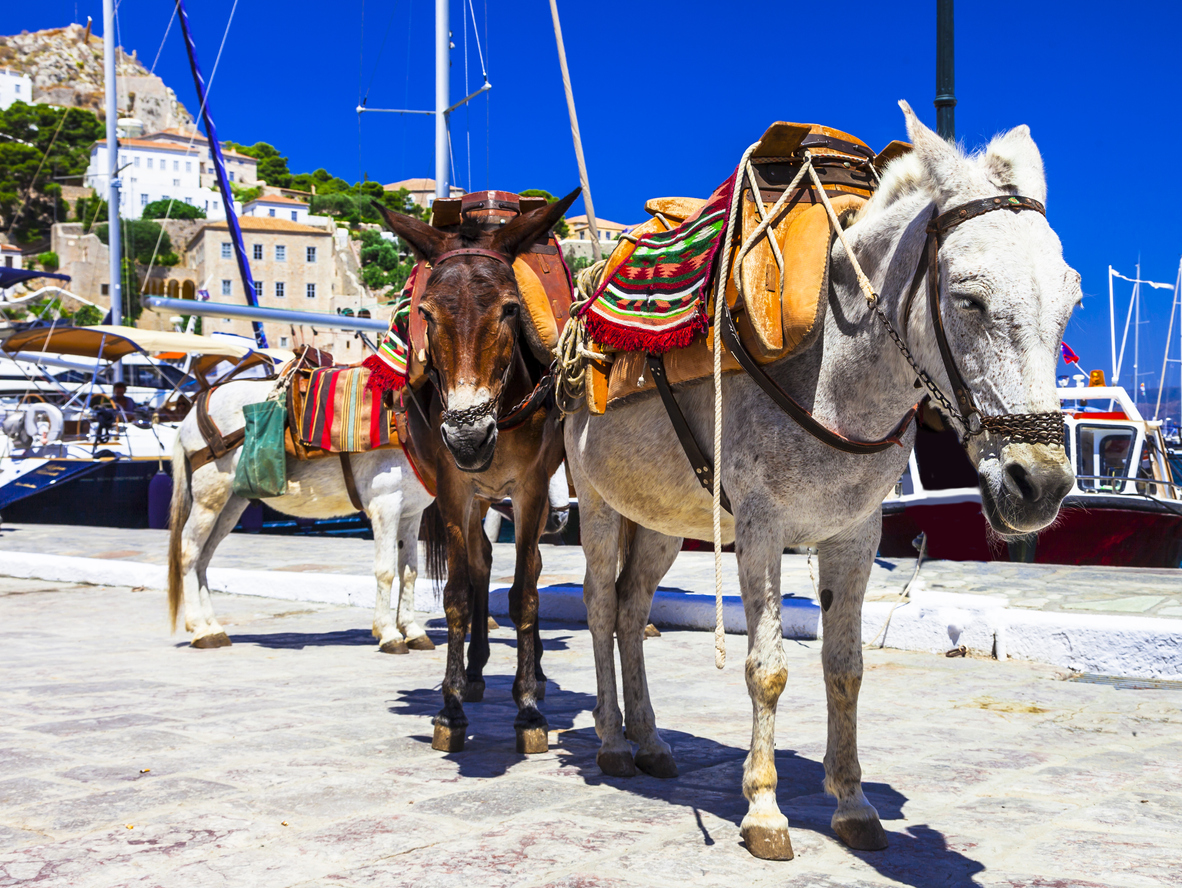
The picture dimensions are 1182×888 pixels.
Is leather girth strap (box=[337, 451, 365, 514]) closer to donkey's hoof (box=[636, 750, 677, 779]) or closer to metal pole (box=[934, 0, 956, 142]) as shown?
donkey's hoof (box=[636, 750, 677, 779])

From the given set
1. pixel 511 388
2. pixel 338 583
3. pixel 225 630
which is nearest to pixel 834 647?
pixel 511 388

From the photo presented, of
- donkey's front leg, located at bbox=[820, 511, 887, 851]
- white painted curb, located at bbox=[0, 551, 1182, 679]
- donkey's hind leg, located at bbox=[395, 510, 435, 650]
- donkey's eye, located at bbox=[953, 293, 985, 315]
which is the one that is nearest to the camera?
donkey's eye, located at bbox=[953, 293, 985, 315]

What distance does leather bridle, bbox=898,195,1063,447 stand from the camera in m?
2.66

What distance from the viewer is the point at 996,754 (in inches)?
181

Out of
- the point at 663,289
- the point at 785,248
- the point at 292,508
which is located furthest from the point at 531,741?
the point at 292,508

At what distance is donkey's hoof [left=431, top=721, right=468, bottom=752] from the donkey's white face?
2813 mm

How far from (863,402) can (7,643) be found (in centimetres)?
690

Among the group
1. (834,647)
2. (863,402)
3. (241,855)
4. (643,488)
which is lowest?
(241,855)

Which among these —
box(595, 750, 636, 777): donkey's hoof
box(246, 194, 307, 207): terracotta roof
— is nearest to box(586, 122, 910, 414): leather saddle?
box(595, 750, 636, 777): donkey's hoof

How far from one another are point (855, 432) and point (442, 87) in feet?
80.2

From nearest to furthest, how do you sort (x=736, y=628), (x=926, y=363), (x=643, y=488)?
(x=926, y=363) < (x=643, y=488) < (x=736, y=628)

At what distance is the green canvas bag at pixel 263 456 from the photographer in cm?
812

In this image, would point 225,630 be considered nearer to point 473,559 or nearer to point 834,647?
point 473,559

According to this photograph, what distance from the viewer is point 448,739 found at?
4.73 m
